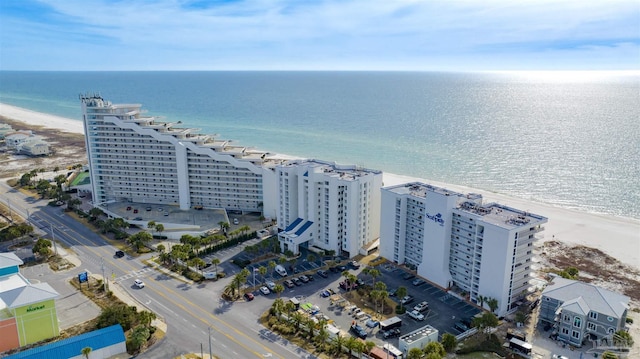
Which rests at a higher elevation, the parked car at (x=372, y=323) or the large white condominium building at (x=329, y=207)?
the large white condominium building at (x=329, y=207)

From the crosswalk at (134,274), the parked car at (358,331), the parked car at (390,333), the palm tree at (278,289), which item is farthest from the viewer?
the crosswalk at (134,274)

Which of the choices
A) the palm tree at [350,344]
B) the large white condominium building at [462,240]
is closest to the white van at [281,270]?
the large white condominium building at [462,240]

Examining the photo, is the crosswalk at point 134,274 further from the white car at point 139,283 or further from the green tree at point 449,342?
the green tree at point 449,342

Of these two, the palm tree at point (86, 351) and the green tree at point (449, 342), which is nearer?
the palm tree at point (86, 351)

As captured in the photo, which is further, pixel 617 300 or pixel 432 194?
pixel 432 194

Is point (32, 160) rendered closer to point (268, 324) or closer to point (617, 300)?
point (268, 324)

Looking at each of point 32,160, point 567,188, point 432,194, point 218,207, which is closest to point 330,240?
point 432,194
